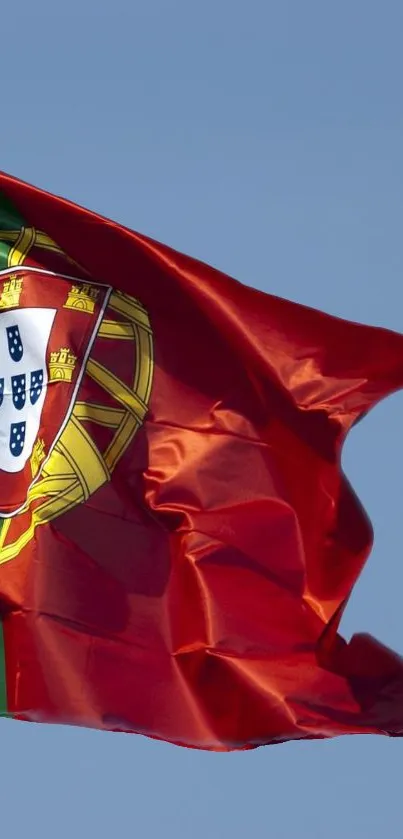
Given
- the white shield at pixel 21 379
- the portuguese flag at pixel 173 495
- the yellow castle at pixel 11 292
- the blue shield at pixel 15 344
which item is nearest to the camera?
the portuguese flag at pixel 173 495

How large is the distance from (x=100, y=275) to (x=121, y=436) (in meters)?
1.51

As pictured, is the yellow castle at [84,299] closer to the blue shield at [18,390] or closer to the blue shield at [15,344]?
the blue shield at [15,344]

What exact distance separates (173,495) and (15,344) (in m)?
2.05

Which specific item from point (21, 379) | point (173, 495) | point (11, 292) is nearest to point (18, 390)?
point (21, 379)

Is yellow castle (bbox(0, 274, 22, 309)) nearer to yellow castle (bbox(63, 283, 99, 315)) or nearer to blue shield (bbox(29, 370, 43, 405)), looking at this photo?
yellow castle (bbox(63, 283, 99, 315))

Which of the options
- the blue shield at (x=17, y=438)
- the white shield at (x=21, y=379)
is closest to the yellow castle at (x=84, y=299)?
the white shield at (x=21, y=379)

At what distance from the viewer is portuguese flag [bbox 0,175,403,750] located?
27.8 metres

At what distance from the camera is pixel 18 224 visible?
29.0 metres

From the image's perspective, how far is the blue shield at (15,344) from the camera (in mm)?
29031

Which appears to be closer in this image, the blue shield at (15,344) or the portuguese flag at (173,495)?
the portuguese flag at (173,495)

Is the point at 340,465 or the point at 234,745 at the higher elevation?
the point at 340,465

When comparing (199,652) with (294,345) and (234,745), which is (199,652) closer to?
(234,745)

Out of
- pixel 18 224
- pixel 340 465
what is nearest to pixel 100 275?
pixel 18 224

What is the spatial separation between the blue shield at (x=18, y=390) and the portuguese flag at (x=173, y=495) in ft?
0.06
